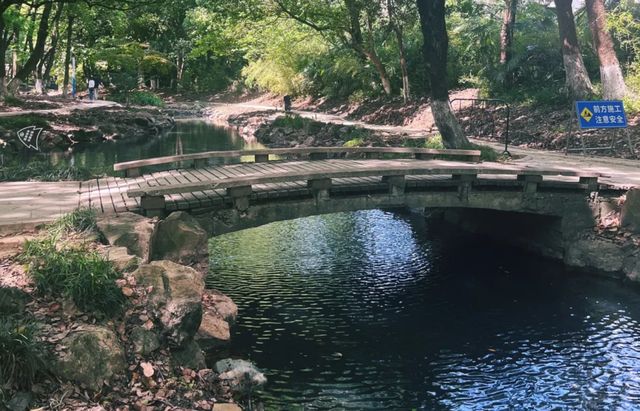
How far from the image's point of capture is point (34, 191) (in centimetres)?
980

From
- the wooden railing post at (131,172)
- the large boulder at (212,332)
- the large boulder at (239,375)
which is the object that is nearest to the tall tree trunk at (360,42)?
the wooden railing post at (131,172)

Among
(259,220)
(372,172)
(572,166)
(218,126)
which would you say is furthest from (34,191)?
(218,126)

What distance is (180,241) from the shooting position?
8.16m

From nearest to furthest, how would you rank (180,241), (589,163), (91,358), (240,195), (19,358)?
1. (19,358)
2. (91,358)
3. (180,241)
4. (240,195)
5. (589,163)

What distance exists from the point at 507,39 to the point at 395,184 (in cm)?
1520

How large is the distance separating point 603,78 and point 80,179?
14.7 metres

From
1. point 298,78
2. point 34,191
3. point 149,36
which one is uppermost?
point 149,36

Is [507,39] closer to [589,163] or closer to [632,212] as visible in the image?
[589,163]

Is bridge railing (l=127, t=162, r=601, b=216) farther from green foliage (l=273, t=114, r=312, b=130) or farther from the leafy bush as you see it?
green foliage (l=273, t=114, r=312, b=130)

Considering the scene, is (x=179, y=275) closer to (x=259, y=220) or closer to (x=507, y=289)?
(x=259, y=220)

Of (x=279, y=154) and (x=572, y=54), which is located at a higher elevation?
(x=572, y=54)

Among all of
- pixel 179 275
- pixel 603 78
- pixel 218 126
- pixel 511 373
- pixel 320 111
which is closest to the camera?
pixel 179 275

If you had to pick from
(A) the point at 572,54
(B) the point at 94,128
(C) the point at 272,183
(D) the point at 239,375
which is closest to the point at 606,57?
(A) the point at 572,54

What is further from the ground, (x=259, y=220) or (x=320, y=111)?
(x=320, y=111)
